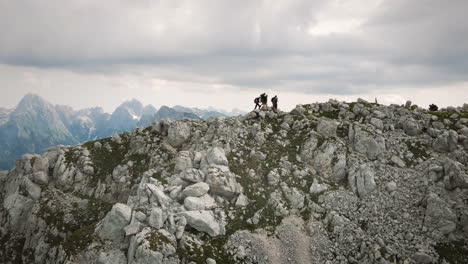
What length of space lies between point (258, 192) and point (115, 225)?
20258mm

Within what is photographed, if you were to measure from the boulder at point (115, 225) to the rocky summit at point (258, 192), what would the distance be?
0.42 ft

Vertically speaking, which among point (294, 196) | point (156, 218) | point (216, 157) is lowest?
point (156, 218)

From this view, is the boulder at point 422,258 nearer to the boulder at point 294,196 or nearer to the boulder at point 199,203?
the boulder at point 294,196

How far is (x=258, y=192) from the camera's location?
39531 mm

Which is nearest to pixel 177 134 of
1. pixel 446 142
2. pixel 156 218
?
pixel 156 218

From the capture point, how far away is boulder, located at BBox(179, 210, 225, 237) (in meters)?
32.4

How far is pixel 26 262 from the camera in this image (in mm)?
45906

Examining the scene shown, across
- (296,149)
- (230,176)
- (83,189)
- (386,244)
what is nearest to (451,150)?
(386,244)

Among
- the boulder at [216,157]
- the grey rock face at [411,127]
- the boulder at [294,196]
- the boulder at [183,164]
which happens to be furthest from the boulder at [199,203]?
the grey rock face at [411,127]

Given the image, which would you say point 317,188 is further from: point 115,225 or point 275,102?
point 115,225

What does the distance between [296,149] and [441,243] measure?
75.1ft

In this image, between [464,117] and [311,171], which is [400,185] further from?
[464,117]

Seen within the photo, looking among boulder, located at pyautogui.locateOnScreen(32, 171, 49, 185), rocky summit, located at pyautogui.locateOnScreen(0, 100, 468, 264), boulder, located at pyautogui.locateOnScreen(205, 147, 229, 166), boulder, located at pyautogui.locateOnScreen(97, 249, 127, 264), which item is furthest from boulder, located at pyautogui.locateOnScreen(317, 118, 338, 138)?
boulder, located at pyautogui.locateOnScreen(32, 171, 49, 185)

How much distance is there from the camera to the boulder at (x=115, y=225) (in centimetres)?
3175
